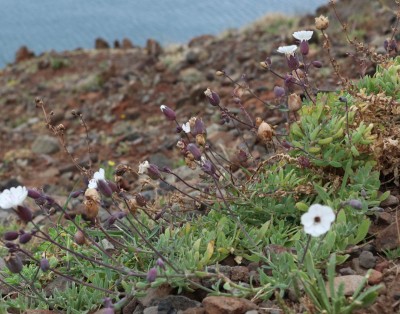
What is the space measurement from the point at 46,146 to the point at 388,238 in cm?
746

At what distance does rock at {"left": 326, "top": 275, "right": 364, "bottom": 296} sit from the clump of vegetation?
0.04 meters

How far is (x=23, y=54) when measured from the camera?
20.8 meters

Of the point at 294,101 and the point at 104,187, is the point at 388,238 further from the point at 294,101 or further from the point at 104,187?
the point at 104,187

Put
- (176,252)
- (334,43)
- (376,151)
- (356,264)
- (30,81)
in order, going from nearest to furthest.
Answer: (356,264) → (176,252) → (376,151) → (334,43) → (30,81)

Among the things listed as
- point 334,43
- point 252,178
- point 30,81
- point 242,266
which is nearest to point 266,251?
point 242,266

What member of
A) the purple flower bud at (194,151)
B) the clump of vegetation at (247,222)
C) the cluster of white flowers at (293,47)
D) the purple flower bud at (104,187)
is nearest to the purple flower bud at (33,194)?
the clump of vegetation at (247,222)

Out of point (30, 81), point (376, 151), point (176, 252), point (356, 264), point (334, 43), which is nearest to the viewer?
point (356, 264)

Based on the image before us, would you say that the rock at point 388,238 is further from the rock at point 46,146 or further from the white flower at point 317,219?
the rock at point 46,146

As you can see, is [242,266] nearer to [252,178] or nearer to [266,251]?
[266,251]

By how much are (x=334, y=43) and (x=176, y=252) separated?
26.6ft

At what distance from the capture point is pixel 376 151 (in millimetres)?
3506

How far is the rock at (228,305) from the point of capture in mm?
2746

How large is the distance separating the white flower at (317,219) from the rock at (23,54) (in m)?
19.2

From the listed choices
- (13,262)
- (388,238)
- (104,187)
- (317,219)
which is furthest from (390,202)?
(13,262)
